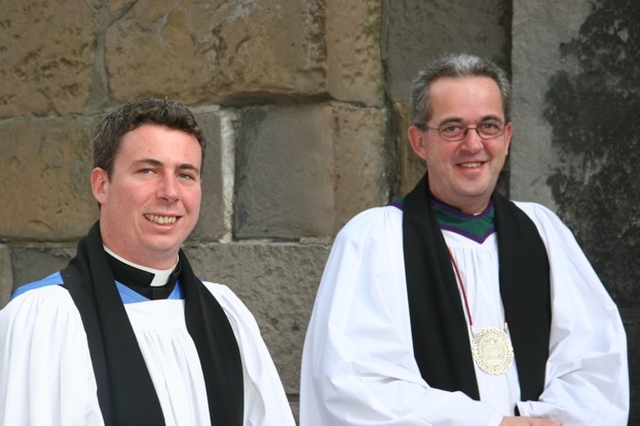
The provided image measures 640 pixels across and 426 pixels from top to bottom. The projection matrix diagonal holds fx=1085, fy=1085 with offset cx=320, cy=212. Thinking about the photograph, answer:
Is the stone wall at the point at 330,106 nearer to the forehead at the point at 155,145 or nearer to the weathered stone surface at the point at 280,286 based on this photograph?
the weathered stone surface at the point at 280,286

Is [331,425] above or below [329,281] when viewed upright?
below

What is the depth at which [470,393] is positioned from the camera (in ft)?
10.8

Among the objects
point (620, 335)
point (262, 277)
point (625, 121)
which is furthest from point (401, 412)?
point (625, 121)

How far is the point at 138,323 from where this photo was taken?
2.65 metres

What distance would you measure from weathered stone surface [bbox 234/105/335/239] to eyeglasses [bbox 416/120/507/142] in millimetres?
660

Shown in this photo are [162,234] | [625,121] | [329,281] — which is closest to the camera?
[162,234]

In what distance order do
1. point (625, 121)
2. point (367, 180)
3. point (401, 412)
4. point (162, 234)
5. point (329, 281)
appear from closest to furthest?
point (162, 234) → point (401, 412) → point (329, 281) → point (625, 121) → point (367, 180)

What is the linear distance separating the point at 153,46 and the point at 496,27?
4.34ft

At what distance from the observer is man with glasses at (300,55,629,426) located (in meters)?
3.21

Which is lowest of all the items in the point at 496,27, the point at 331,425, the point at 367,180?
the point at 331,425

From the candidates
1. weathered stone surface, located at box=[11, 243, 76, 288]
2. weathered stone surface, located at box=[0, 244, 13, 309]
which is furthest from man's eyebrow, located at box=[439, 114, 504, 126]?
weathered stone surface, located at box=[0, 244, 13, 309]

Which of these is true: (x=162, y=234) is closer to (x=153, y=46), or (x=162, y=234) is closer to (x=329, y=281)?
(x=329, y=281)

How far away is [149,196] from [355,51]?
1631 millimetres

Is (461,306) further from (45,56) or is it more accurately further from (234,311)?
(45,56)
